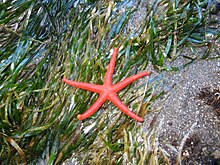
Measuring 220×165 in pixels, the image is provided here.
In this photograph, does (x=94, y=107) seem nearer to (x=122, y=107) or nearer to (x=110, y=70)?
(x=122, y=107)

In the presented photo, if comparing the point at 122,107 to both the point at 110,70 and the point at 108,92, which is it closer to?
the point at 108,92

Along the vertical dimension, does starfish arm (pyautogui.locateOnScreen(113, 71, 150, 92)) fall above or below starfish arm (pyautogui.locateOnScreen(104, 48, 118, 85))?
below

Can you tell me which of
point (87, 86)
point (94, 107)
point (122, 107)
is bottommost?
point (122, 107)

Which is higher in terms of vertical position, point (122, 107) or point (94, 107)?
point (94, 107)

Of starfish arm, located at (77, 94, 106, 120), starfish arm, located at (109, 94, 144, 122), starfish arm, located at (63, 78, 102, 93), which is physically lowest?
starfish arm, located at (109, 94, 144, 122)

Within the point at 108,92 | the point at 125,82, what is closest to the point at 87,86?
the point at 108,92

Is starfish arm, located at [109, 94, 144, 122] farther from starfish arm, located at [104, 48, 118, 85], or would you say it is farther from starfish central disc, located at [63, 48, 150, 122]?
starfish arm, located at [104, 48, 118, 85]

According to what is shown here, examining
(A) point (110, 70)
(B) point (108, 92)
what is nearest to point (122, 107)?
(B) point (108, 92)

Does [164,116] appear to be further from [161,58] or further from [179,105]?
[161,58]

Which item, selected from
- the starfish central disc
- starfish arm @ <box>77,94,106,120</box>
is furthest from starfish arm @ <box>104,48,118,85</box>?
starfish arm @ <box>77,94,106,120</box>

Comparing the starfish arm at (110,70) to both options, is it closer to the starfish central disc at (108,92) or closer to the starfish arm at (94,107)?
the starfish central disc at (108,92)

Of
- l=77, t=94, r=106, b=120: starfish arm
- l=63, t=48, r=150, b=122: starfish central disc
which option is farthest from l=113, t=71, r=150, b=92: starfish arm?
l=77, t=94, r=106, b=120: starfish arm
